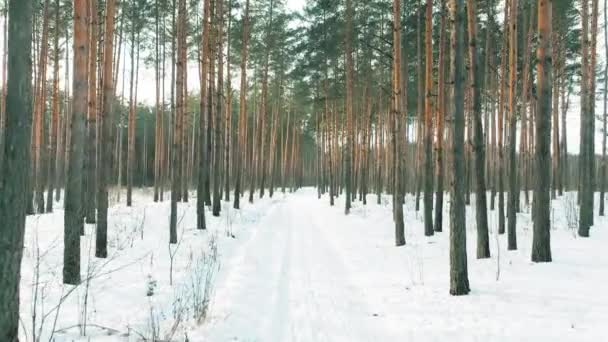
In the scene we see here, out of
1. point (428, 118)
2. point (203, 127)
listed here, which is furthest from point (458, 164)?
point (203, 127)

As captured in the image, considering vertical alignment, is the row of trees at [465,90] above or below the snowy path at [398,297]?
above

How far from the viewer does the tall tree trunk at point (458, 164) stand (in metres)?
5.79

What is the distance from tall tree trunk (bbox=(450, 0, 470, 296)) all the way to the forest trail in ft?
4.37

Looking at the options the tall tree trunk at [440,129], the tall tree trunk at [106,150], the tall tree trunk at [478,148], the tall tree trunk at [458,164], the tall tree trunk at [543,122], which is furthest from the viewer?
the tall tree trunk at [440,129]

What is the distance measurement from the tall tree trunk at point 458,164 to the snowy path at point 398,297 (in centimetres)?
38

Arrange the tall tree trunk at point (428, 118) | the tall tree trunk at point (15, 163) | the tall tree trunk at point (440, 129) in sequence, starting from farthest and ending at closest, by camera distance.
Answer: the tall tree trunk at point (440, 129) → the tall tree trunk at point (428, 118) → the tall tree trunk at point (15, 163)

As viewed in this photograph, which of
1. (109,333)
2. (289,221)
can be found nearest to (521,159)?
(289,221)

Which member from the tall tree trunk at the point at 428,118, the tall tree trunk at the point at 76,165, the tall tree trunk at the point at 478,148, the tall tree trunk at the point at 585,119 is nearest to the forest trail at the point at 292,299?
the tall tree trunk at the point at 76,165

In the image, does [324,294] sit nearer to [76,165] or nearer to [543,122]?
[76,165]

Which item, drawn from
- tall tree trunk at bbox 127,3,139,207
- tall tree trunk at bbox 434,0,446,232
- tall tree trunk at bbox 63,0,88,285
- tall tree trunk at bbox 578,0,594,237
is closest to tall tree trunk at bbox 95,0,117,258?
tall tree trunk at bbox 63,0,88,285

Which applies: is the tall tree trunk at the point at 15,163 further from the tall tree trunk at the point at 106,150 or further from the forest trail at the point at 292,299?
the tall tree trunk at the point at 106,150

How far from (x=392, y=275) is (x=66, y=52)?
2105 centimetres

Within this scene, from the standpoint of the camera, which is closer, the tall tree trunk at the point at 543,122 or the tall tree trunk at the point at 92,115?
the tall tree trunk at the point at 543,122

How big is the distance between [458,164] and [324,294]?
2.67m
